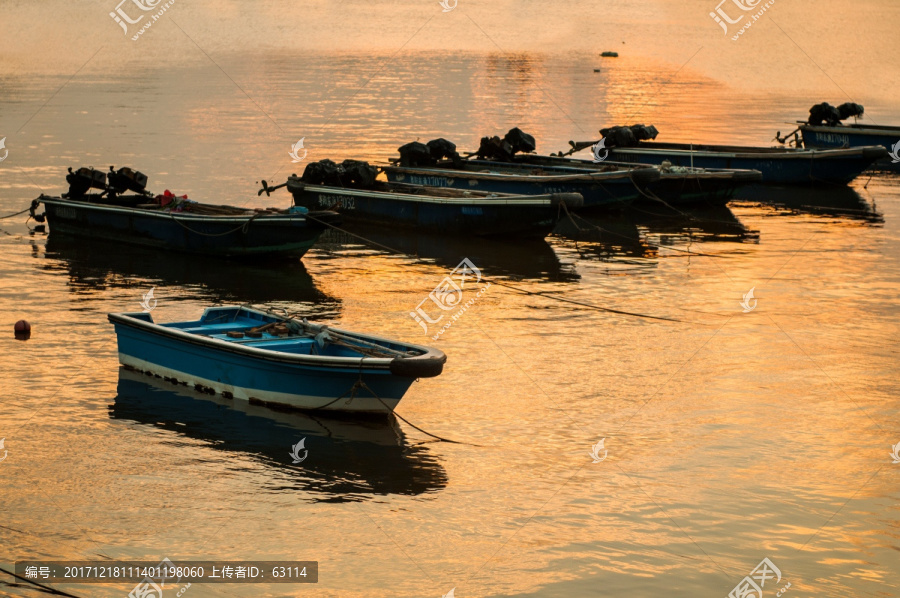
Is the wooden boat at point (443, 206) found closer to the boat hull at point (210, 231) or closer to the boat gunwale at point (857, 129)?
the boat hull at point (210, 231)

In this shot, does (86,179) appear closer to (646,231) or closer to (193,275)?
(193,275)

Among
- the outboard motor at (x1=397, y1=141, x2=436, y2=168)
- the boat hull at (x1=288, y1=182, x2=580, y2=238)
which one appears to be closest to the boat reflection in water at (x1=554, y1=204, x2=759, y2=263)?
the boat hull at (x1=288, y1=182, x2=580, y2=238)

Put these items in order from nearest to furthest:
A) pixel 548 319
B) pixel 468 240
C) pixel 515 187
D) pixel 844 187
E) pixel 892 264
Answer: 1. pixel 548 319
2. pixel 892 264
3. pixel 468 240
4. pixel 515 187
5. pixel 844 187

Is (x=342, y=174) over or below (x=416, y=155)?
below

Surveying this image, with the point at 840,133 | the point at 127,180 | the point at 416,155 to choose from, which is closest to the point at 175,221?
the point at 127,180

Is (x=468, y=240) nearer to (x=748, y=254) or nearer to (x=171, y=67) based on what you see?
(x=748, y=254)

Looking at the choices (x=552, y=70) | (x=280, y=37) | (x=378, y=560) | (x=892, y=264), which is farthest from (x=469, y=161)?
(x=280, y=37)

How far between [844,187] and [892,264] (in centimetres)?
1204

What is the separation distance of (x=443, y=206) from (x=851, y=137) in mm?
18947

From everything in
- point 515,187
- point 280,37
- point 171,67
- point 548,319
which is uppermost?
point 280,37

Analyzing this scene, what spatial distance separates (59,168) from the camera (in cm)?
3788

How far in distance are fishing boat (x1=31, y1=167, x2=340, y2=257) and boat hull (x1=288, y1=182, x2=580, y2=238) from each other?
4067 millimetres

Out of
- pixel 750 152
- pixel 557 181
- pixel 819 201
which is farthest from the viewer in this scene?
pixel 750 152

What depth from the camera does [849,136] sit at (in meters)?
40.2
